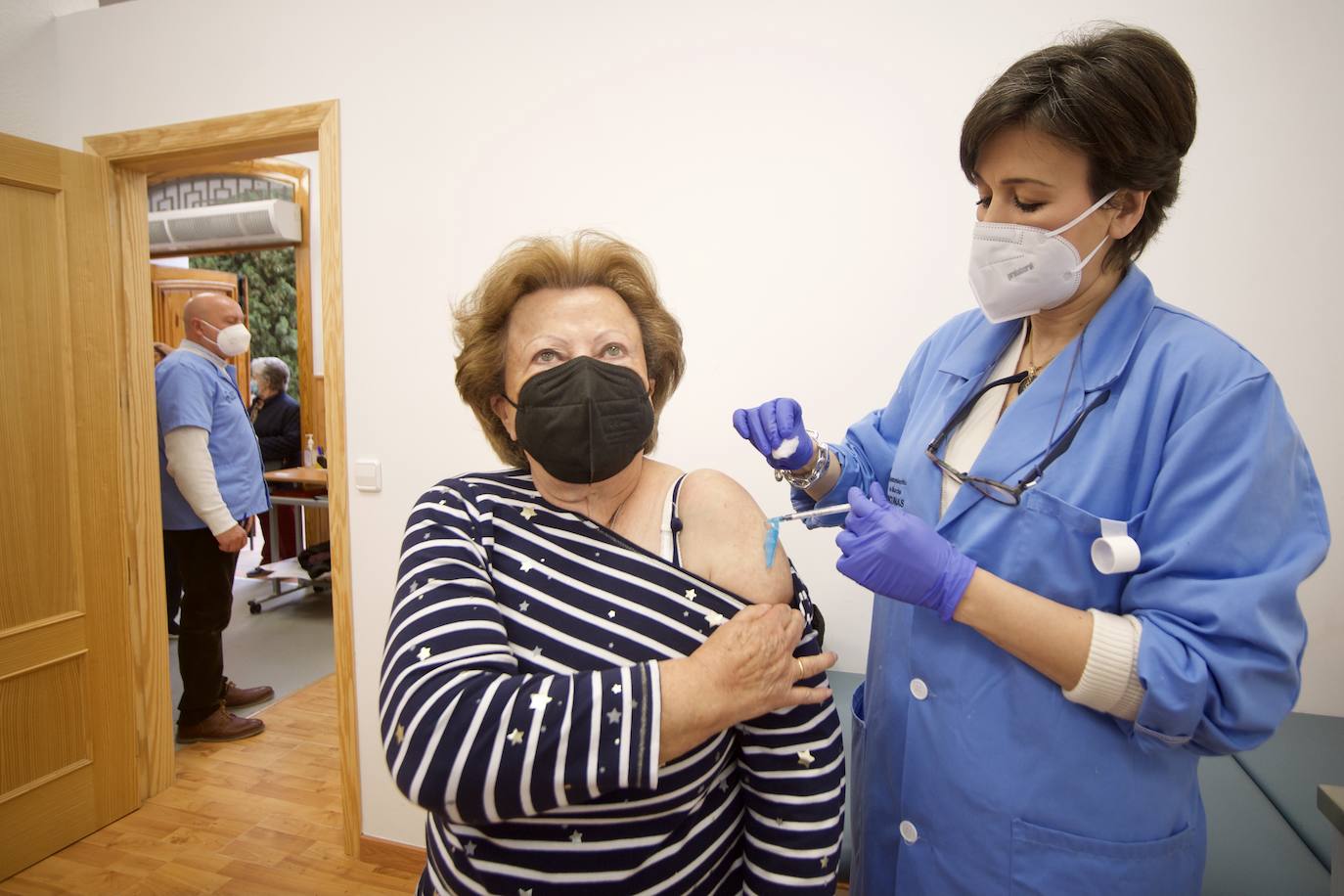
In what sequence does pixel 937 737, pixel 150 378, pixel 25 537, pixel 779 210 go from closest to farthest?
1. pixel 937 737
2. pixel 779 210
3. pixel 25 537
4. pixel 150 378

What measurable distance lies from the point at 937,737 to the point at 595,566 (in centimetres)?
58

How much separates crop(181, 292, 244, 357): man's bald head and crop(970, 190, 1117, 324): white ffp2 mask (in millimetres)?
3169

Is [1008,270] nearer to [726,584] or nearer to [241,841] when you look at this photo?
[726,584]

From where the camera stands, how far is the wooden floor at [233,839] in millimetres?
2348

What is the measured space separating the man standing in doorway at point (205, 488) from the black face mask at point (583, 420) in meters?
2.69

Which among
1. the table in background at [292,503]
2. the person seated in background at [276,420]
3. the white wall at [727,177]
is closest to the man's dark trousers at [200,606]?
the table in background at [292,503]

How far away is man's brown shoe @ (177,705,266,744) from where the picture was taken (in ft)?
10.7

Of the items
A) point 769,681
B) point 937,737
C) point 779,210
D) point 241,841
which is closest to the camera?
point 769,681

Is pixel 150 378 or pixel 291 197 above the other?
pixel 291 197

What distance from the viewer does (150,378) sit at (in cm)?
279

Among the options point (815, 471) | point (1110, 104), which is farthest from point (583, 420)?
point (1110, 104)

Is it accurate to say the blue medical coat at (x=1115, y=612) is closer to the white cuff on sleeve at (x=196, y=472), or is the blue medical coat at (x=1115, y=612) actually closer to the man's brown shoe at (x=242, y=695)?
the white cuff on sleeve at (x=196, y=472)

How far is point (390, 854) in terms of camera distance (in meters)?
2.44

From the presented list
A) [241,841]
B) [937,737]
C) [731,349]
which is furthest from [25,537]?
[937,737]
